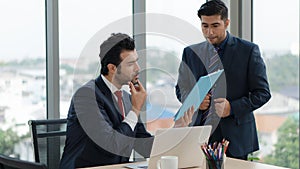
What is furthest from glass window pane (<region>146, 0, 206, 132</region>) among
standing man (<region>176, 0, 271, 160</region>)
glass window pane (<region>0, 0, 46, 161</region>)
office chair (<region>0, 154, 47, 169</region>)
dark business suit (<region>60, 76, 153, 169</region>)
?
office chair (<region>0, 154, 47, 169</region>)

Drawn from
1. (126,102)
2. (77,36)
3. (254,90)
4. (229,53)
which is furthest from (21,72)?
(254,90)

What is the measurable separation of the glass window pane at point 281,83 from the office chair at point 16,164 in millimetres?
2614

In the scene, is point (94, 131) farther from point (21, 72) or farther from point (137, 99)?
point (21, 72)

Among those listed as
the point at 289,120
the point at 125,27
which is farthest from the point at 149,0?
the point at 289,120

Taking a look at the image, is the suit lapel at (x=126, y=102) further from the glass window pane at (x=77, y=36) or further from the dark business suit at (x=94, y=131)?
the glass window pane at (x=77, y=36)

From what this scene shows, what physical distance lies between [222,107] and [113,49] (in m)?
0.75

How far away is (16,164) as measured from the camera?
5.05 feet

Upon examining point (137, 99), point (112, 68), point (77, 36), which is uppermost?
point (77, 36)

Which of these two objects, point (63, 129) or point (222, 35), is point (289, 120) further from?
point (63, 129)

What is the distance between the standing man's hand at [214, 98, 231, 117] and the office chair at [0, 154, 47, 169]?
60.6 inches

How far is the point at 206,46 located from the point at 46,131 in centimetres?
111

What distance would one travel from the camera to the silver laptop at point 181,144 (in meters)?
2.14

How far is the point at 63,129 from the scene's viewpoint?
2.70 meters

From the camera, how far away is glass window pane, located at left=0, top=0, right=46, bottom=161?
127 inches
